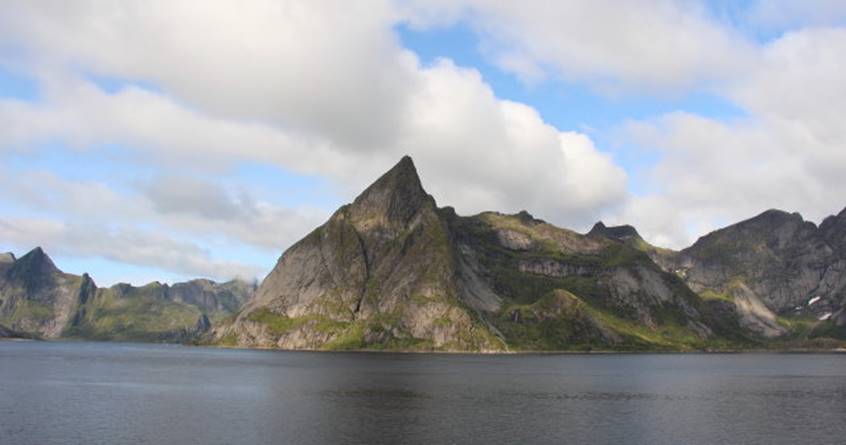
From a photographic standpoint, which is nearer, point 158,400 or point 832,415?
point 832,415

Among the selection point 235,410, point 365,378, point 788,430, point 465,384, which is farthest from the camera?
point 365,378

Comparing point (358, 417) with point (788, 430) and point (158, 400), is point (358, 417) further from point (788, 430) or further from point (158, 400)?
point (788, 430)

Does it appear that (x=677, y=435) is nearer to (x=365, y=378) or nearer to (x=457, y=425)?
(x=457, y=425)

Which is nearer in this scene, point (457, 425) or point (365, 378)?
point (457, 425)

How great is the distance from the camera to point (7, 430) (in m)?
89.1

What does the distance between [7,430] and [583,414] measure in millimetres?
84135

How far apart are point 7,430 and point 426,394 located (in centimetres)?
7627

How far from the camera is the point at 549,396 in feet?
465

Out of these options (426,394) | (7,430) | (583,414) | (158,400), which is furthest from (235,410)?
(583,414)

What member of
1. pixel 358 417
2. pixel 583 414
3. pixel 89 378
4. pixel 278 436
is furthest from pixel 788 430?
pixel 89 378

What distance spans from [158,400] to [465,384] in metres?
73.1

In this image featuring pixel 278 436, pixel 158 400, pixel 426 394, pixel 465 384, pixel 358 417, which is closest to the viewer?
pixel 278 436

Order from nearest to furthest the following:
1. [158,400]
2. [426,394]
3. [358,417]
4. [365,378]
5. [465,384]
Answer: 1. [358,417]
2. [158,400]
3. [426,394]
4. [465,384]
5. [365,378]

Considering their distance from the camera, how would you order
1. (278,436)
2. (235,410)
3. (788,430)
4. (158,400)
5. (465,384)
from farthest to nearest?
(465,384), (158,400), (235,410), (788,430), (278,436)
